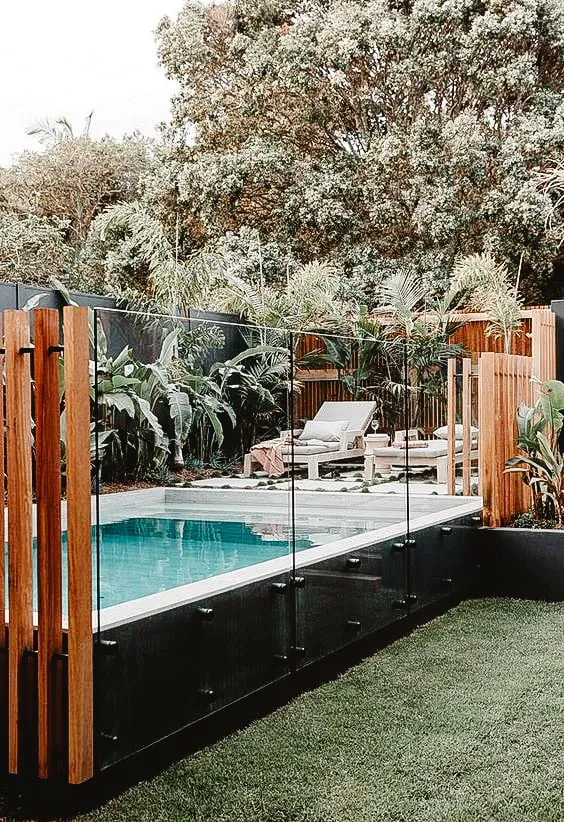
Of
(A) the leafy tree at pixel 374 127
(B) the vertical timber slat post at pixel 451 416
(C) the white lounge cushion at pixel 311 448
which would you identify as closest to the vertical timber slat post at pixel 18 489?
(C) the white lounge cushion at pixel 311 448

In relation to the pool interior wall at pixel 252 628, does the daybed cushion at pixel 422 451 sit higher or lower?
higher

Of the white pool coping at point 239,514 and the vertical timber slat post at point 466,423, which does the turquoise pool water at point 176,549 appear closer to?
the white pool coping at point 239,514

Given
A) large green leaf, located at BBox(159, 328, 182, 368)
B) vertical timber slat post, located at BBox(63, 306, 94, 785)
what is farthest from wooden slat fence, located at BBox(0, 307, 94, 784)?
large green leaf, located at BBox(159, 328, 182, 368)

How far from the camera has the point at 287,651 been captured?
4285 mm

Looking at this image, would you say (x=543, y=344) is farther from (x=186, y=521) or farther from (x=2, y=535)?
(x=2, y=535)

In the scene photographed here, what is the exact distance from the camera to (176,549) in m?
3.63

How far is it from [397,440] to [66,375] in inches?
112

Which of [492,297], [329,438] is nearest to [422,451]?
[329,438]

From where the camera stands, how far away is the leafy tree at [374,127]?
14414mm

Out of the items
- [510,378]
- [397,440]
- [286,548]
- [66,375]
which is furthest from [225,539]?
[510,378]

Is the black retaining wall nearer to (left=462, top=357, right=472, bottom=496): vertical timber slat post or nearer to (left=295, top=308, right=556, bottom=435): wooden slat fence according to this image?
(left=462, top=357, right=472, bottom=496): vertical timber slat post

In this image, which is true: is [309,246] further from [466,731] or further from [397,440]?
[466,731]

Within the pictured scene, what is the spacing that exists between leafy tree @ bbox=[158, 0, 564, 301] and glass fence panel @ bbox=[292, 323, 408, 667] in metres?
9.31

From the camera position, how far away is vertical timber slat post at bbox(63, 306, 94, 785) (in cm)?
305
